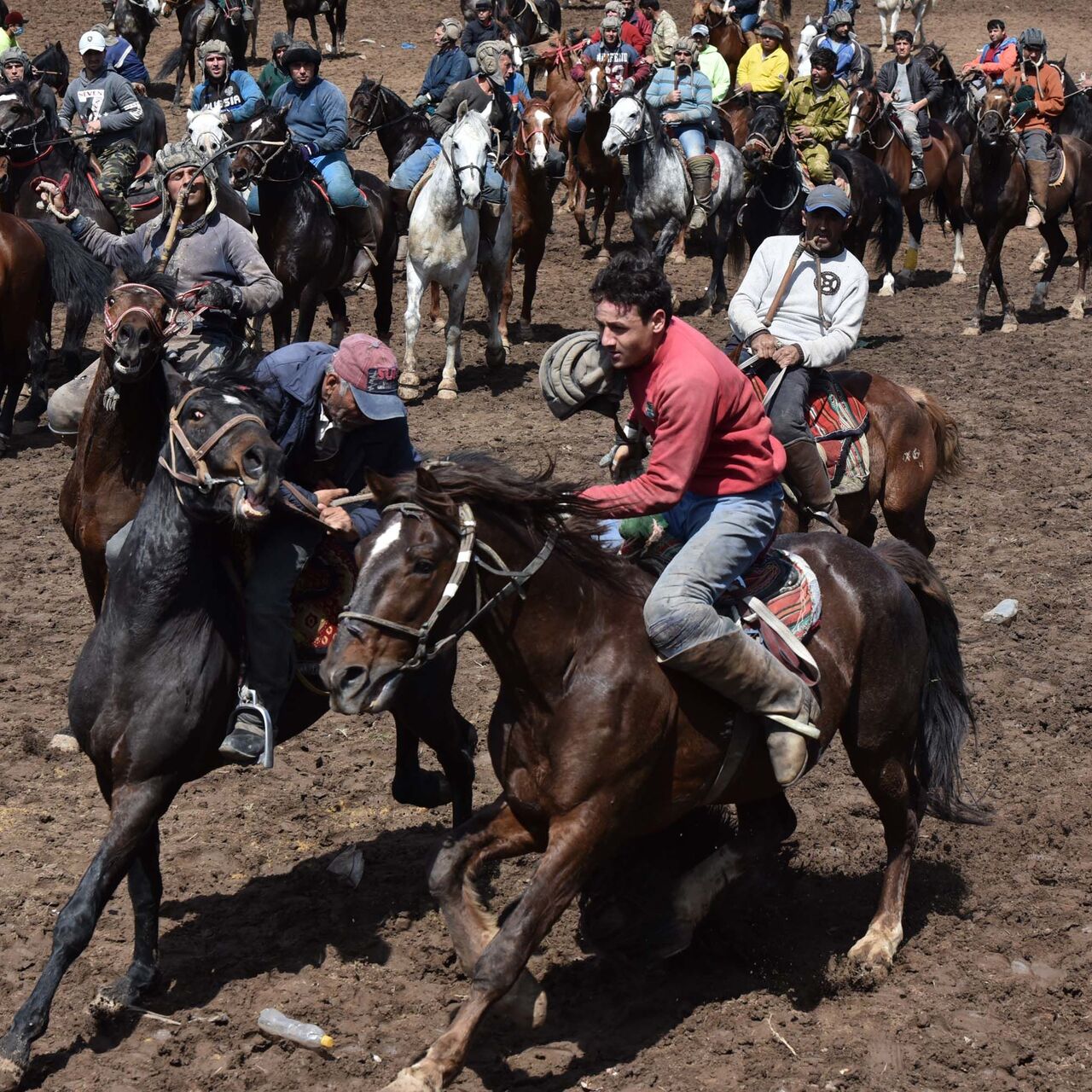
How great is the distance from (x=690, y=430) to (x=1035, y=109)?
14.7 meters

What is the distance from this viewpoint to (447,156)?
13.6 metres

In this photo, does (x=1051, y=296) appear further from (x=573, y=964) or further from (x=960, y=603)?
(x=573, y=964)

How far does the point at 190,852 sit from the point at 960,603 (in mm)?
4778

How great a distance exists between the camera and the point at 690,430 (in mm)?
4516

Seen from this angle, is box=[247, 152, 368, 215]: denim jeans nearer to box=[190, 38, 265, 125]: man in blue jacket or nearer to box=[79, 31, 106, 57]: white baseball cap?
box=[190, 38, 265, 125]: man in blue jacket

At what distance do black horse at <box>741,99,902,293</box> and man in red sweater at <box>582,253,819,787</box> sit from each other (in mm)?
10837

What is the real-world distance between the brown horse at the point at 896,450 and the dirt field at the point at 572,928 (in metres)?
0.86

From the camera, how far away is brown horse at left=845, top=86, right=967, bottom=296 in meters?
17.9

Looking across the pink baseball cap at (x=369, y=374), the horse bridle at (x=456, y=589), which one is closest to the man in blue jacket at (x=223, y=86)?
the pink baseball cap at (x=369, y=374)

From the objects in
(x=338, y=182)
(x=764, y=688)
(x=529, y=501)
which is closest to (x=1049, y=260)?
(x=338, y=182)

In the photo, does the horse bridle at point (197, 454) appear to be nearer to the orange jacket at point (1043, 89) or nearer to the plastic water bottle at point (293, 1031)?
the plastic water bottle at point (293, 1031)

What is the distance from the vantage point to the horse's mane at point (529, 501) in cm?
425

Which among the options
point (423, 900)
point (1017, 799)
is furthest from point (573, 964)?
point (1017, 799)

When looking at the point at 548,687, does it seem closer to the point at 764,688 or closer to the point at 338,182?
the point at 764,688
